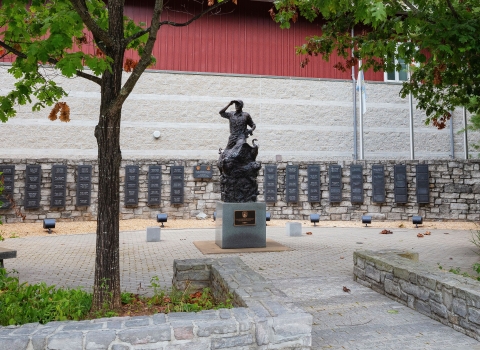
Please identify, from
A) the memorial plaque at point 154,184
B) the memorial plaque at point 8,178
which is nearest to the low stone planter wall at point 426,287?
the memorial plaque at point 154,184

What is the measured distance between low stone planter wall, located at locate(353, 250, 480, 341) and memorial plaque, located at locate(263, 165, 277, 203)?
9.39 m

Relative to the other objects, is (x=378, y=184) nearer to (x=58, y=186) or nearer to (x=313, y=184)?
(x=313, y=184)

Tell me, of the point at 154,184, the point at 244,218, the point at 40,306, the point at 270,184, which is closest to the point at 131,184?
the point at 154,184

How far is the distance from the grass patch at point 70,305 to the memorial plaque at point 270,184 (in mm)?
10691

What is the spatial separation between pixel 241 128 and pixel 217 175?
5.80 metres

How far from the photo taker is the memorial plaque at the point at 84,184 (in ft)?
45.8

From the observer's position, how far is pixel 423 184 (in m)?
15.1

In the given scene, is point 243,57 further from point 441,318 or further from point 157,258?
point 441,318

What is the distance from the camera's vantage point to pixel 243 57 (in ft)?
60.4

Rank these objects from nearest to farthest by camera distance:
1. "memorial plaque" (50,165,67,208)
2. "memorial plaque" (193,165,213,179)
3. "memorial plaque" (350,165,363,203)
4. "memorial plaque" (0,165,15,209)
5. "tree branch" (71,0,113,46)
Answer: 1. "tree branch" (71,0,113,46)
2. "memorial plaque" (0,165,15,209)
3. "memorial plaque" (50,165,67,208)
4. "memorial plaque" (193,165,213,179)
5. "memorial plaque" (350,165,363,203)

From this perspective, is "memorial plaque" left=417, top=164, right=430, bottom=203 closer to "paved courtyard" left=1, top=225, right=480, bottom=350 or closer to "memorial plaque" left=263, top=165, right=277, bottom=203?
"paved courtyard" left=1, top=225, right=480, bottom=350

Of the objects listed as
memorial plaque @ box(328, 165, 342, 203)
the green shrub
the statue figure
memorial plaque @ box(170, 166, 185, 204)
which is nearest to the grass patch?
the green shrub

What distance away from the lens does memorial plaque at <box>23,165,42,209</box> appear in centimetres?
1342

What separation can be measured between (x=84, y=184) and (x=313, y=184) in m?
8.86
